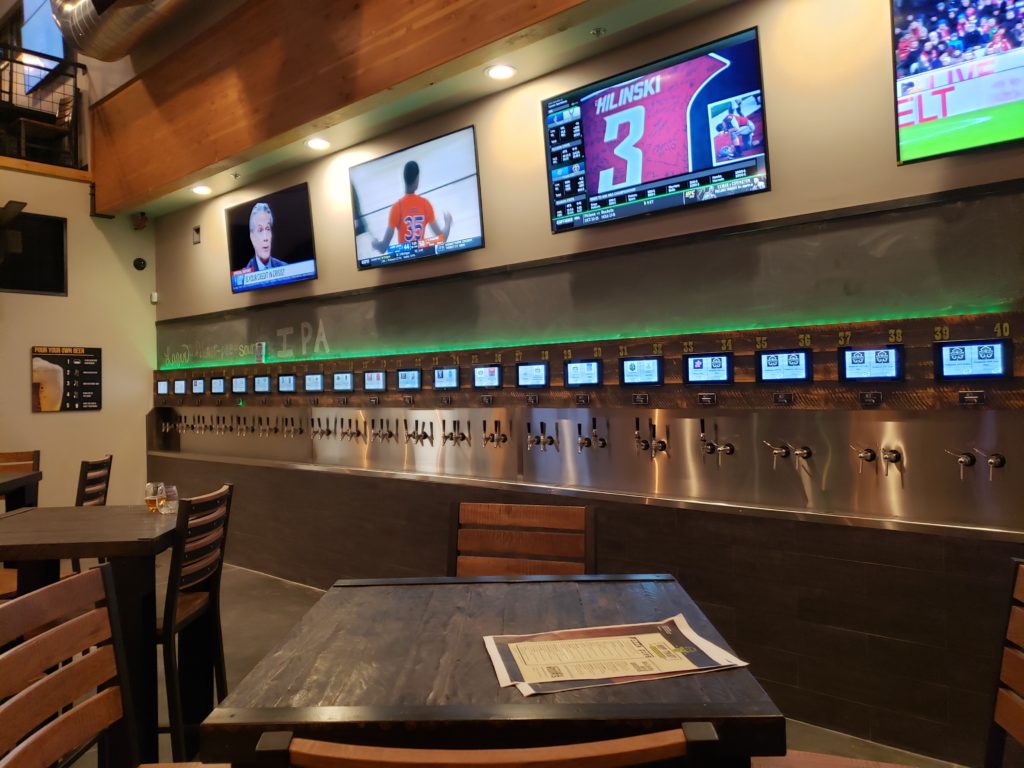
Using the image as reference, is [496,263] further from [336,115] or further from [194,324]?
[194,324]

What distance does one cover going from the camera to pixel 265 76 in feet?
13.9

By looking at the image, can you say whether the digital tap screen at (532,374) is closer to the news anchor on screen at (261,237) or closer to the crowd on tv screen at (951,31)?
the crowd on tv screen at (951,31)

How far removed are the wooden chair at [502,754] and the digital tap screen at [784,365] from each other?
2.12 meters

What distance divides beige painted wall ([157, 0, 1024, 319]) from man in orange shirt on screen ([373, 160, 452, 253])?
7.1 inches

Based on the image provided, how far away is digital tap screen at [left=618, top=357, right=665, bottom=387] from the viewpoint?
120 inches

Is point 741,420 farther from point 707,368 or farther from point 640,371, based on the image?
point 640,371

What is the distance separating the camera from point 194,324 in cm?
605

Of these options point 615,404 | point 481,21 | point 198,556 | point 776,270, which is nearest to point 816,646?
point 615,404

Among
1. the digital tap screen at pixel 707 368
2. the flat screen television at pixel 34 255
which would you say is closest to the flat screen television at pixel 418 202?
the digital tap screen at pixel 707 368

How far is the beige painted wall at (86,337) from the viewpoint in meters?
5.50

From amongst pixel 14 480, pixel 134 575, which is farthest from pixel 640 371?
pixel 14 480

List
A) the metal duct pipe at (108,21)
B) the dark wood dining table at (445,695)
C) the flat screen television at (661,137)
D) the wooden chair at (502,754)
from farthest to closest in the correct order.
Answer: the metal duct pipe at (108,21) → the flat screen television at (661,137) → the dark wood dining table at (445,695) → the wooden chair at (502,754)

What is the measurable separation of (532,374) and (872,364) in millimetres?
1670

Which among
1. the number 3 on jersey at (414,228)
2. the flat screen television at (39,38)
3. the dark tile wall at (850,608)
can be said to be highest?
the flat screen television at (39,38)
